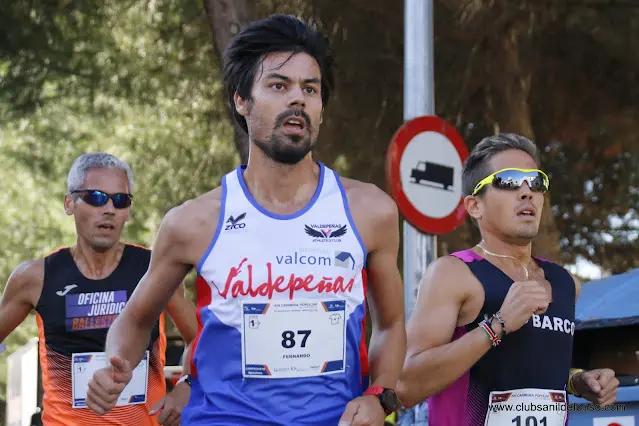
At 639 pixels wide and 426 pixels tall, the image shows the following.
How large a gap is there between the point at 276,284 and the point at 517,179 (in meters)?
1.28

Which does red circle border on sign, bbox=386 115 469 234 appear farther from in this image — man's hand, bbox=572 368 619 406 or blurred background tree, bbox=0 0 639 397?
blurred background tree, bbox=0 0 639 397

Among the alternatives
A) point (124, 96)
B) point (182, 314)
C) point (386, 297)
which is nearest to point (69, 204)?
point (182, 314)

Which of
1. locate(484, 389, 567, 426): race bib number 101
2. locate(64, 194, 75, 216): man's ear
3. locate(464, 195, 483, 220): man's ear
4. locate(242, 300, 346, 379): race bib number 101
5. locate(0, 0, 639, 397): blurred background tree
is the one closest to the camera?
locate(242, 300, 346, 379): race bib number 101

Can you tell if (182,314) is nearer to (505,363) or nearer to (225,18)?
(505,363)

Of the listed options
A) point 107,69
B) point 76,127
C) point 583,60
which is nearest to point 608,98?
point 583,60

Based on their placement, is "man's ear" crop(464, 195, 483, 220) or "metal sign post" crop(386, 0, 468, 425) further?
"metal sign post" crop(386, 0, 468, 425)

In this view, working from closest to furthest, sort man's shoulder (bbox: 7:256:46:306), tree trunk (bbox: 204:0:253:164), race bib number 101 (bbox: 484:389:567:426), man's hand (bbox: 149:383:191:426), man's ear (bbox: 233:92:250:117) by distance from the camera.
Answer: man's ear (bbox: 233:92:250:117), race bib number 101 (bbox: 484:389:567:426), man's hand (bbox: 149:383:191:426), man's shoulder (bbox: 7:256:46:306), tree trunk (bbox: 204:0:253:164)

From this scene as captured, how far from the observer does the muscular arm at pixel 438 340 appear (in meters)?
4.23

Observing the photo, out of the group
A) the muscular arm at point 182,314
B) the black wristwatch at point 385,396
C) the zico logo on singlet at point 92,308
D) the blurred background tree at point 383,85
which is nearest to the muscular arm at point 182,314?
the muscular arm at point 182,314

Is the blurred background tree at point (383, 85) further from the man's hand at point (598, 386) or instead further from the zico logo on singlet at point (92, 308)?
the man's hand at point (598, 386)

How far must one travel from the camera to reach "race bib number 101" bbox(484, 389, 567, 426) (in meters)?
4.37

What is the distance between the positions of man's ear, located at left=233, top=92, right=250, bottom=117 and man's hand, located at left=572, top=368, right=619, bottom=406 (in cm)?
163

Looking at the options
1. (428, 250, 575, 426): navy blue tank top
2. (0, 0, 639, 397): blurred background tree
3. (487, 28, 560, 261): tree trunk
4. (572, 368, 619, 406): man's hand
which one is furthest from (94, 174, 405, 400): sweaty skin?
(487, 28, 560, 261): tree trunk

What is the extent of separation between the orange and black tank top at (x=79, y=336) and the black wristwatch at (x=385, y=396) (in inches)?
99.0
